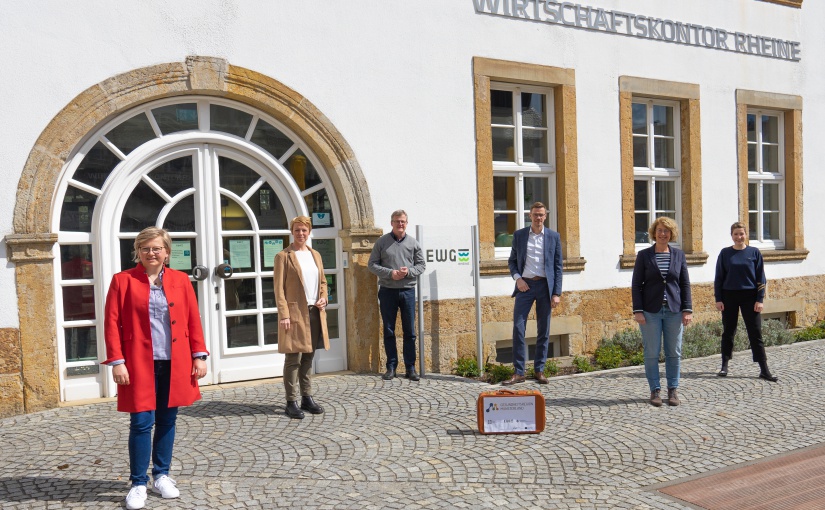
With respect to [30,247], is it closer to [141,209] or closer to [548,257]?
[141,209]

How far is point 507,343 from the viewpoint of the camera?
8.83 m

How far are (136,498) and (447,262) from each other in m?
4.54

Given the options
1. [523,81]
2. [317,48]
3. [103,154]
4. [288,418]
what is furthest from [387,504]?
[523,81]

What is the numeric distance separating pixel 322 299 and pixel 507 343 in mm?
3190

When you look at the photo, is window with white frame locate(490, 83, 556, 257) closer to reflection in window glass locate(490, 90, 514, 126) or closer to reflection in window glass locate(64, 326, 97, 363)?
reflection in window glass locate(490, 90, 514, 126)

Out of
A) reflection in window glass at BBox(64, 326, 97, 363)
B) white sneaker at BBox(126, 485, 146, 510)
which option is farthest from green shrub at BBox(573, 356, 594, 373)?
white sneaker at BBox(126, 485, 146, 510)

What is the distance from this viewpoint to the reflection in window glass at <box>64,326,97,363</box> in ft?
21.9

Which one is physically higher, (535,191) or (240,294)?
(535,191)

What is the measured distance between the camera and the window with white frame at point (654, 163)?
986 centimetres

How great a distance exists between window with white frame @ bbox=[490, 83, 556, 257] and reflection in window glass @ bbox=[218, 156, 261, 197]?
9.42 ft

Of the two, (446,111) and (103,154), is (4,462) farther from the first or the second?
(446,111)

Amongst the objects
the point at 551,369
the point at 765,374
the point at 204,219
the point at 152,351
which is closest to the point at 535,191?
the point at 551,369

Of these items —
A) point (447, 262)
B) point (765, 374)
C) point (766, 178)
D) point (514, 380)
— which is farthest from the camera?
point (766, 178)

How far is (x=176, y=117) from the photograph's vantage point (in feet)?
23.3
